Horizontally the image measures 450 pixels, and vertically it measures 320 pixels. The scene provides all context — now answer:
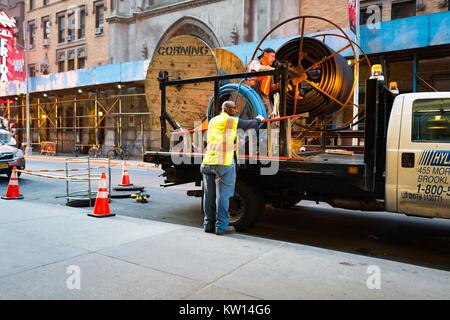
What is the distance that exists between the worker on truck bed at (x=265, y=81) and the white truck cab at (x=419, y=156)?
7.22 feet

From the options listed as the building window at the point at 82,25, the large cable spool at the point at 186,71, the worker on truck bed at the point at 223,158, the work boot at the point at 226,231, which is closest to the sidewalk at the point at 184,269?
the work boot at the point at 226,231

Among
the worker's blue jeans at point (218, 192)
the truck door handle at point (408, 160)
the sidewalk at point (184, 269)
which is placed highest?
the truck door handle at point (408, 160)

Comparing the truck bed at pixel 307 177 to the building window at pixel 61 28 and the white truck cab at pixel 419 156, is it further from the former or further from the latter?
the building window at pixel 61 28

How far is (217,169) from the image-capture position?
230 inches

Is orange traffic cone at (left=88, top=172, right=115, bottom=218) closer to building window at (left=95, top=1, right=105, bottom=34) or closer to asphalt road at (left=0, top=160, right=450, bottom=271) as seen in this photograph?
asphalt road at (left=0, top=160, right=450, bottom=271)

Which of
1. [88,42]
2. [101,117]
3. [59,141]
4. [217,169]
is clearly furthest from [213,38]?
[217,169]

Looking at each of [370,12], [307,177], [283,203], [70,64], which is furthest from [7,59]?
[307,177]

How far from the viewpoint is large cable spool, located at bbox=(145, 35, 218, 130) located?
7594mm

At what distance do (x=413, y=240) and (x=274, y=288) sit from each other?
324 centimetres

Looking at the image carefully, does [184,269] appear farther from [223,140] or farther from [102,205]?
[102,205]

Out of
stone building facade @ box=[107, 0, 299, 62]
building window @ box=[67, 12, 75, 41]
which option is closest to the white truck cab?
stone building facade @ box=[107, 0, 299, 62]

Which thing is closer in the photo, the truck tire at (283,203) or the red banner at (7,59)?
the truck tire at (283,203)

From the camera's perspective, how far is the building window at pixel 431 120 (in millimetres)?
5102

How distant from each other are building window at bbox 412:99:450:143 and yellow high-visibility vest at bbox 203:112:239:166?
2.33 metres
